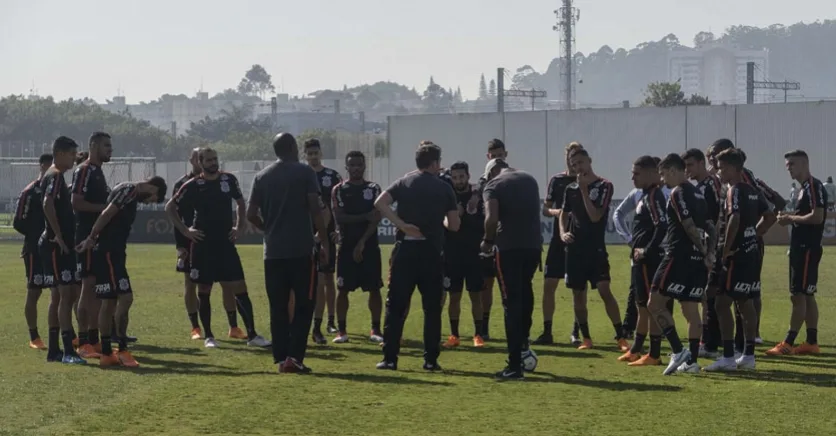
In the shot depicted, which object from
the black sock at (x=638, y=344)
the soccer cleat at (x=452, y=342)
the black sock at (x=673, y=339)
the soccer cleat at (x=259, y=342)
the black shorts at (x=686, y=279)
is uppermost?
the black shorts at (x=686, y=279)

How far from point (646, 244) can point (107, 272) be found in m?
5.11

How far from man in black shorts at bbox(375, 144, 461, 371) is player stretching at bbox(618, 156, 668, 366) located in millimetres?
1829

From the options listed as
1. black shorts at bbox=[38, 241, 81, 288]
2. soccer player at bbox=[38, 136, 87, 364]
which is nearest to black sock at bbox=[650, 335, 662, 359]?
soccer player at bbox=[38, 136, 87, 364]

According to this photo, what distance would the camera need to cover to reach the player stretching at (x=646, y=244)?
12422 millimetres

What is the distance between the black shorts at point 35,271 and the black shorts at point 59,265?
32.4 inches

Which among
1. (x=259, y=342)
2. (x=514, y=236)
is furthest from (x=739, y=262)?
(x=259, y=342)

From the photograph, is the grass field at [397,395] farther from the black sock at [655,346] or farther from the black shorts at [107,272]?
the black shorts at [107,272]

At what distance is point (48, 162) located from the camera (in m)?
15.3

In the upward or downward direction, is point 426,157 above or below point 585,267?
above

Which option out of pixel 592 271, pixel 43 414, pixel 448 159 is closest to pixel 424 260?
pixel 592 271

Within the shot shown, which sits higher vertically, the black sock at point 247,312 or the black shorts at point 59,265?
the black shorts at point 59,265

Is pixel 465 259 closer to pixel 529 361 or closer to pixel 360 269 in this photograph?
pixel 360 269

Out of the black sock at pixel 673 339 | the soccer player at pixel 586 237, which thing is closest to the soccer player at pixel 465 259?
the soccer player at pixel 586 237

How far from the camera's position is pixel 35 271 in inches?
559
